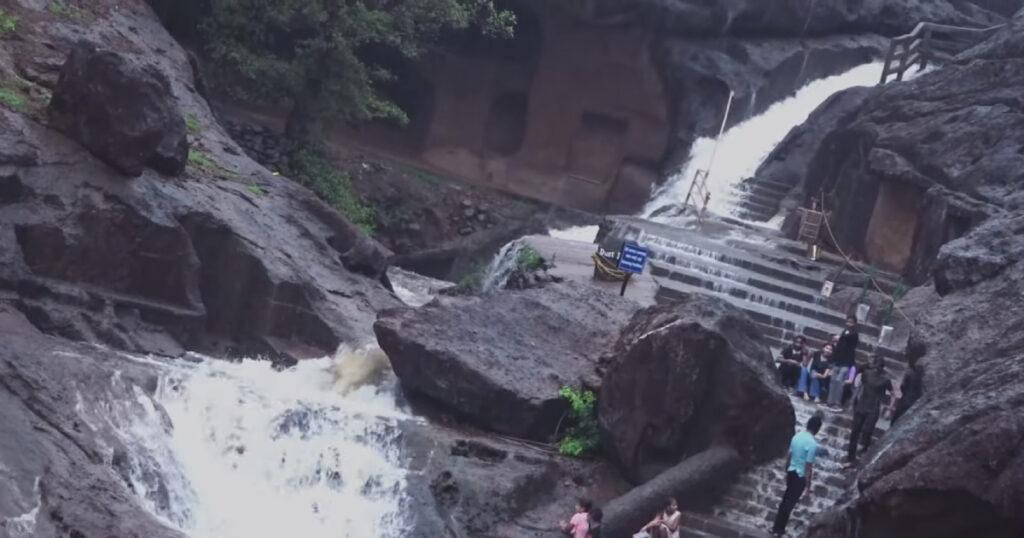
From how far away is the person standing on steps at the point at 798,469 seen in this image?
1455 centimetres

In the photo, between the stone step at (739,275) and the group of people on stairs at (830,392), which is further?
the stone step at (739,275)

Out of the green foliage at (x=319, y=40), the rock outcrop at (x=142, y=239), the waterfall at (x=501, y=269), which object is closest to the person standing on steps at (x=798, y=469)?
the rock outcrop at (x=142, y=239)

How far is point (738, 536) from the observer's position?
1499 centimetres

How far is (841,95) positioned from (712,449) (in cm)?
1890

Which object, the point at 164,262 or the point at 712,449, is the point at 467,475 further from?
the point at 164,262

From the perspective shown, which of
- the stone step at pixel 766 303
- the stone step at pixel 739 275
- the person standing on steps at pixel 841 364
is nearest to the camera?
the person standing on steps at pixel 841 364

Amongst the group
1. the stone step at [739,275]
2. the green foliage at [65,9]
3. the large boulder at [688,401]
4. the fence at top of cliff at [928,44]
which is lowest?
the large boulder at [688,401]

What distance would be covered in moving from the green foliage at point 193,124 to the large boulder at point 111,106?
3217 millimetres

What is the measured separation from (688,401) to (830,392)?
9.17ft

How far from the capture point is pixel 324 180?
2650cm

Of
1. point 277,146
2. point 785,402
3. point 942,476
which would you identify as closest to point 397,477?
point 785,402

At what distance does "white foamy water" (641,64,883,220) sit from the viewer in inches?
1233

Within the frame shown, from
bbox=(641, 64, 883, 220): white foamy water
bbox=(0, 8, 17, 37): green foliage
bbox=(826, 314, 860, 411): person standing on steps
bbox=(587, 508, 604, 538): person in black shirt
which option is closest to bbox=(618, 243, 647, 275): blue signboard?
bbox=(826, 314, 860, 411): person standing on steps

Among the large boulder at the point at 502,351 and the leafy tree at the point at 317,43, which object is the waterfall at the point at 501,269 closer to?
the large boulder at the point at 502,351
